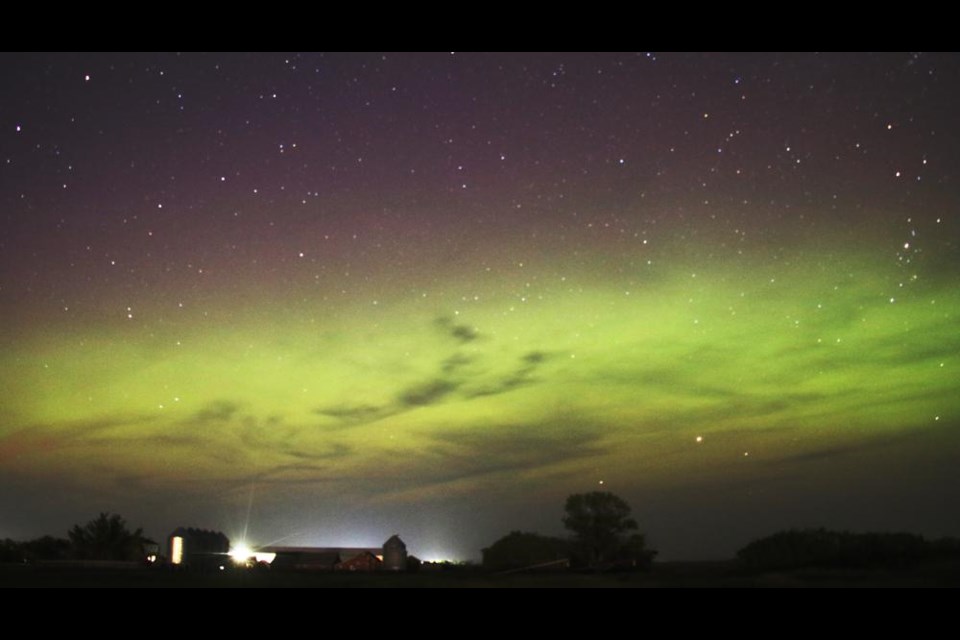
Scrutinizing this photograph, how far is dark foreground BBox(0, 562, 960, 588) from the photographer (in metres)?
9.55

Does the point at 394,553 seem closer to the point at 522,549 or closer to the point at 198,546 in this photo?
the point at 198,546

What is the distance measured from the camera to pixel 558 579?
10.4 m

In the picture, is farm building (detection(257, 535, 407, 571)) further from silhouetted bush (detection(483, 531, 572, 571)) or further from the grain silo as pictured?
silhouetted bush (detection(483, 531, 572, 571))

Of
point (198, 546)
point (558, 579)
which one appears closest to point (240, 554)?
point (198, 546)

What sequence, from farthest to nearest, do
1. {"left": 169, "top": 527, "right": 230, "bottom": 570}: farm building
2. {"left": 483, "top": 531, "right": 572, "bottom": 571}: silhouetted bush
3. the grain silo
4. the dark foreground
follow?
the grain silo, {"left": 169, "top": 527, "right": 230, "bottom": 570}: farm building, {"left": 483, "top": 531, "right": 572, "bottom": 571}: silhouetted bush, the dark foreground

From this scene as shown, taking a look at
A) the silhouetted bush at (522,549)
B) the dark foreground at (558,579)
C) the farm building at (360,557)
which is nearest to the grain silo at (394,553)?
the farm building at (360,557)

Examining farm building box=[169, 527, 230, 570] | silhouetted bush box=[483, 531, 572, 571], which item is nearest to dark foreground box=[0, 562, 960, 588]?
silhouetted bush box=[483, 531, 572, 571]

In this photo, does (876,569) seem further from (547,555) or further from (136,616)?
(136,616)

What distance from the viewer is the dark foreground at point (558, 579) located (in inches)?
376
